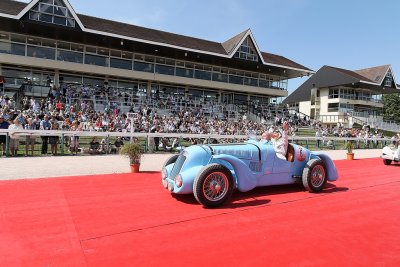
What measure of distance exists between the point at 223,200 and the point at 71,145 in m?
10.6

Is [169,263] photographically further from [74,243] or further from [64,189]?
[64,189]

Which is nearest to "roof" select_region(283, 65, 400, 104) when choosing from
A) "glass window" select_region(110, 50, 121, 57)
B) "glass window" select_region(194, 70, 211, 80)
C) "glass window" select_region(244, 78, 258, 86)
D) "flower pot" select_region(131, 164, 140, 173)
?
"glass window" select_region(244, 78, 258, 86)

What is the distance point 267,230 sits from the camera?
4914 millimetres

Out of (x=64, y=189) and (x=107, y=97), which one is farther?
(x=107, y=97)

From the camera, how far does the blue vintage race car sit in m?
6.02

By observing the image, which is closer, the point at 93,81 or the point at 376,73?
the point at 93,81

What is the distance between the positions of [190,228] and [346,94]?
189ft

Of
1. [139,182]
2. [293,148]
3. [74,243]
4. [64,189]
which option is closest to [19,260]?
[74,243]

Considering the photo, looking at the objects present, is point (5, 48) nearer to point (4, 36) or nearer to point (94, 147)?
point (4, 36)

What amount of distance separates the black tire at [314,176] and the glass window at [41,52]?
26.6 meters

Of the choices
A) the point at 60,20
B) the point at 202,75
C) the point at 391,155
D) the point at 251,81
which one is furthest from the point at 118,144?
the point at 251,81

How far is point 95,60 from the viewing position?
98.9 feet

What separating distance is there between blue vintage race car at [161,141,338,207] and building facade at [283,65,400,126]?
4661 centimetres

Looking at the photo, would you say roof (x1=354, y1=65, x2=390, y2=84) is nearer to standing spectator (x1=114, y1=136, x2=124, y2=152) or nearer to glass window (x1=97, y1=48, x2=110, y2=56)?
glass window (x1=97, y1=48, x2=110, y2=56)
